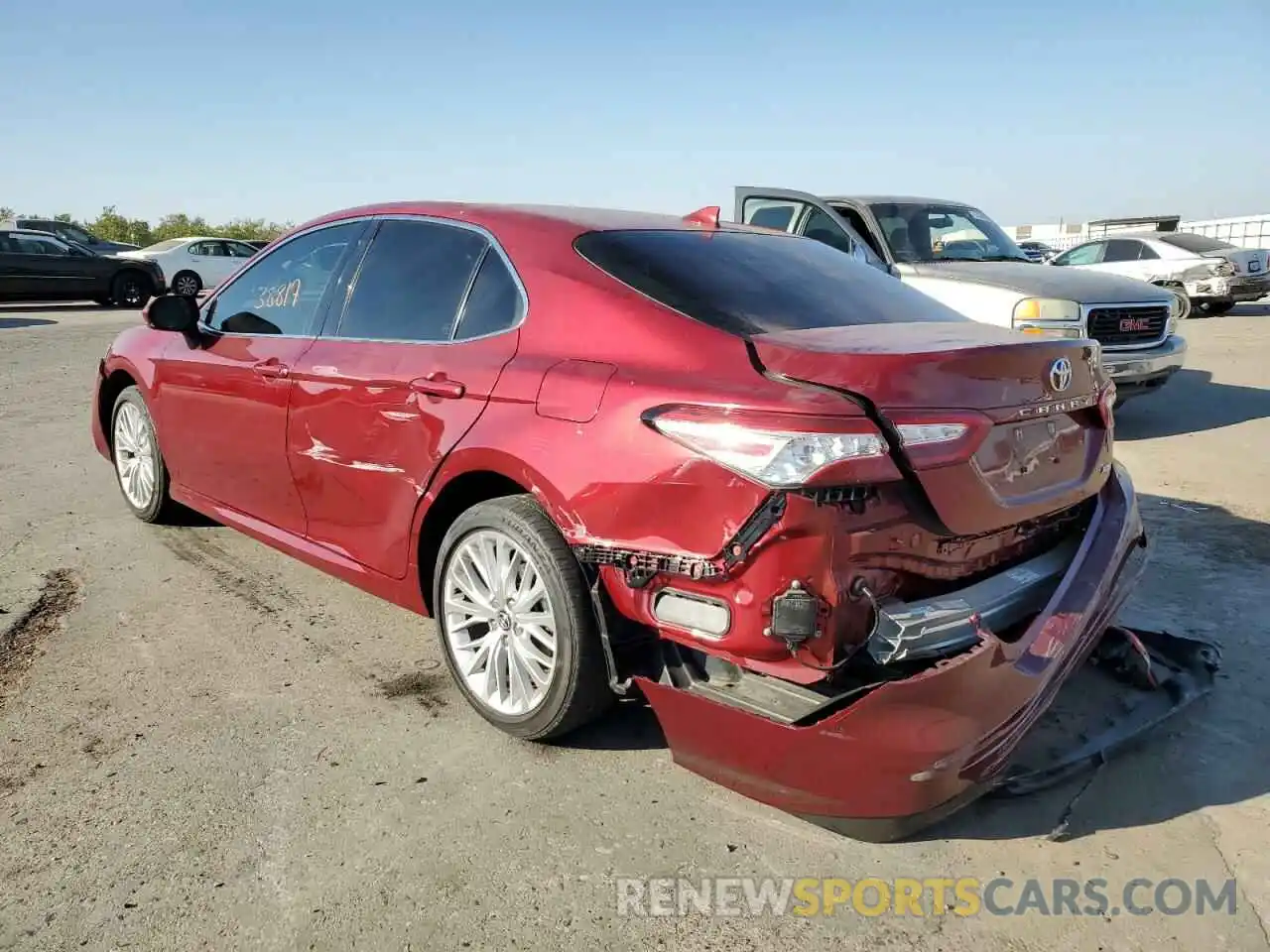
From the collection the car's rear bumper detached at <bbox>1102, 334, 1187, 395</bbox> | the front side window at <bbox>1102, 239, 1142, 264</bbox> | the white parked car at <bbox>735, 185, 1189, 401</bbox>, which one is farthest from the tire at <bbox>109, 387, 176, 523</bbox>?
the front side window at <bbox>1102, 239, 1142, 264</bbox>

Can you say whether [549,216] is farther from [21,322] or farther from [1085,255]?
[1085,255]

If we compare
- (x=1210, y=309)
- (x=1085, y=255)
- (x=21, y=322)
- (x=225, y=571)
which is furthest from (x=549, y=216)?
(x=1210, y=309)

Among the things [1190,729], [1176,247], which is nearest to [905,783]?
[1190,729]

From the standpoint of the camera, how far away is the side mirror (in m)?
4.34

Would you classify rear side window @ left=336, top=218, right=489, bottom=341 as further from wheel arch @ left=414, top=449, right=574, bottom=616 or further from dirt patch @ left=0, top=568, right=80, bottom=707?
dirt patch @ left=0, top=568, right=80, bottom=707

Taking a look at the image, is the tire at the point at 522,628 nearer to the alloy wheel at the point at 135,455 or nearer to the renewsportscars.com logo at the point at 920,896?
the renewsportscars.com logo at the point at 920,896

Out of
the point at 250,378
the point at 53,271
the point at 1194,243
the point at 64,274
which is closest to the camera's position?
the point at 250,378

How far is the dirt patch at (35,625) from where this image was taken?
3407 mm

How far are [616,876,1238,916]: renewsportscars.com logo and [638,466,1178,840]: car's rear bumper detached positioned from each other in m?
0.15

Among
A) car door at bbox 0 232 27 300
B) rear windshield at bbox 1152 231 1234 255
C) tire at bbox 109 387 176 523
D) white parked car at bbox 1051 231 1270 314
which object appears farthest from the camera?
car door at bbox 0 232 27 300

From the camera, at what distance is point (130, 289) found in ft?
64.2

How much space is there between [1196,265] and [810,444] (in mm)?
17235

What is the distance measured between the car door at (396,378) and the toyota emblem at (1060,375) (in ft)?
5.08

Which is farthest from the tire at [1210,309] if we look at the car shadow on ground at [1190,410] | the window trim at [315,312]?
the window trim at [315,312]
